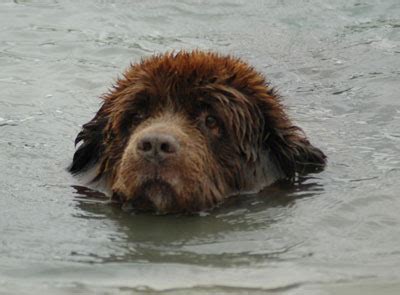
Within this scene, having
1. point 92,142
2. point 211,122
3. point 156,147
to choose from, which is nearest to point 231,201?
point 211,122

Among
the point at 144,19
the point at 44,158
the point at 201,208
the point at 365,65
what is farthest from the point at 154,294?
the point at 144,19

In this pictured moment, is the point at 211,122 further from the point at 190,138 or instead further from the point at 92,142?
the point at 92,142

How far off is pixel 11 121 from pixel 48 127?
1.14ft

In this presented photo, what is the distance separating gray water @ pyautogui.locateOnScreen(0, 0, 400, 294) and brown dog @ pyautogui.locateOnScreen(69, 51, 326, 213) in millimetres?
161

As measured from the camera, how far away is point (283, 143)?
7.11m

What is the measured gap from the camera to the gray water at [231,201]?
5.30 meters

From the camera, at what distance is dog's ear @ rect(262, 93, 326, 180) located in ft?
23.2

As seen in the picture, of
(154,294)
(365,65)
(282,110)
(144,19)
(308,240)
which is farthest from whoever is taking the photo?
(144,19)

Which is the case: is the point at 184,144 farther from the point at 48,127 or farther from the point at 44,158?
the point at 48,127

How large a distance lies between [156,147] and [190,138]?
396 mm

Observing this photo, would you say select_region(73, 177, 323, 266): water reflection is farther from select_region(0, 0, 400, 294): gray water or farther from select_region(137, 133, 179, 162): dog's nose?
select_region(137, 133, 179, 162): dog's nose

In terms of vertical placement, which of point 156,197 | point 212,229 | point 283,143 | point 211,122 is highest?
point 211,122

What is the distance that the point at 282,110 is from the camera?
7180 mm

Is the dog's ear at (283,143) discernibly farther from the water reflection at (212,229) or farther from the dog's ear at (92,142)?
the dog's ear at (92,142)
